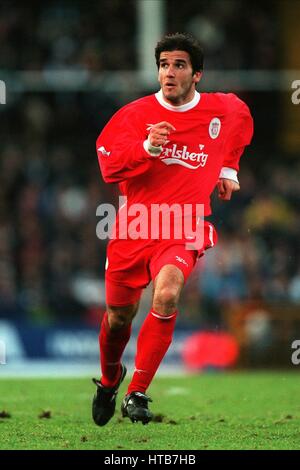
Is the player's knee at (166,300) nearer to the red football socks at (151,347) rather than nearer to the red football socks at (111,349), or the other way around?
the red football socks at (151,347)

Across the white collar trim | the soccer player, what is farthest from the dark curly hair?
the white collar trim

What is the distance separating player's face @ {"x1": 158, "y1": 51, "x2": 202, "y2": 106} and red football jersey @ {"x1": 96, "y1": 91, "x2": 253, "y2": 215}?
0.55ft

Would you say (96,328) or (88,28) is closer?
(96,328)

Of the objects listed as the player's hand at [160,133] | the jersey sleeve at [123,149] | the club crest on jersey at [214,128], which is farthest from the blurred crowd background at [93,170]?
the player's hand at [160,133]

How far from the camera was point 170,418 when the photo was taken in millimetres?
8766

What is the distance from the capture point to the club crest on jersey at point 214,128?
26.7ft

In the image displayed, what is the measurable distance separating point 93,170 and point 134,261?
1055 cm

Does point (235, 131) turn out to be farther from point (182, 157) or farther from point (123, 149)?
point (123, 149)

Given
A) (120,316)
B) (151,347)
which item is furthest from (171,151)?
(151,347)

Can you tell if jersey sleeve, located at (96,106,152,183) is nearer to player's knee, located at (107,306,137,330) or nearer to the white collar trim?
the white collar trim

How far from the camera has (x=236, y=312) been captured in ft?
51.8
